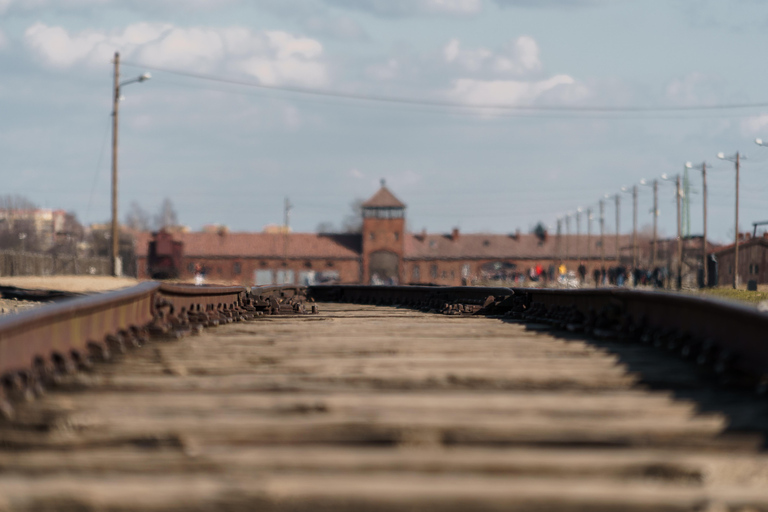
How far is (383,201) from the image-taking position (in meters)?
102

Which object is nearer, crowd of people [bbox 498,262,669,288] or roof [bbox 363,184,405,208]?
crowd of people [bbox 498,262,669,288]

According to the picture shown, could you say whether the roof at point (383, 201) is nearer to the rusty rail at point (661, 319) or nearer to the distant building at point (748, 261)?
the distant building at point (748, 261)

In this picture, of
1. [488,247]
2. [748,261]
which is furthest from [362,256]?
[748,261]

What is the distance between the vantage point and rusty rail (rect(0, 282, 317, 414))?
4395 mm

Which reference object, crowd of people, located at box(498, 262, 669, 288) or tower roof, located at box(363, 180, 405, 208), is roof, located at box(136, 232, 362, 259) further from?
crowd of people, located at box(498, 262, 669, 288)

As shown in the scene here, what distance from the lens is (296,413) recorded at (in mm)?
4094

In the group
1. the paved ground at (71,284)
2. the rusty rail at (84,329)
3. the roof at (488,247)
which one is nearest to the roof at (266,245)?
the roof at (488,247)

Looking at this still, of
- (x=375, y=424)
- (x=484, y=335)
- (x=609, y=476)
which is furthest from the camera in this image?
(x=484, y=335)

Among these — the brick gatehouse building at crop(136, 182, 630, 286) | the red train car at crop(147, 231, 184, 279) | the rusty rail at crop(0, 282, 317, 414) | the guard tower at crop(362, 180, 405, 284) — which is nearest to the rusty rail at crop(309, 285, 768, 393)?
the rusty rail at crop(0, 282, 317, 414)

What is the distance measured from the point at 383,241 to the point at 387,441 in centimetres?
9704

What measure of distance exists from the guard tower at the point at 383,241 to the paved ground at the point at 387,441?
94.8 metres

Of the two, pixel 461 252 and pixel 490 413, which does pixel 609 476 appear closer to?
pixel 490 413

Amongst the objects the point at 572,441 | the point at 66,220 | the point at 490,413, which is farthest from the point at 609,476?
the point at 66,220

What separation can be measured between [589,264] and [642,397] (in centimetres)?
10386
